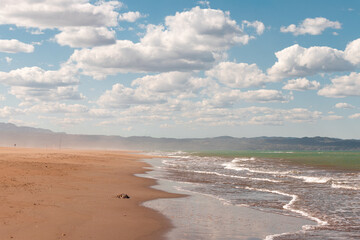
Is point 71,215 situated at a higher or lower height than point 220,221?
higher

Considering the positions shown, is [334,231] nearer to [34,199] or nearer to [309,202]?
[309,202]

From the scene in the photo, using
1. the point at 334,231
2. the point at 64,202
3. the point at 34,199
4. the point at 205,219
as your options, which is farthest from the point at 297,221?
the point at 34,199

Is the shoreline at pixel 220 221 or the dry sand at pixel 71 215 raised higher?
the dry sand at pixel 71 215

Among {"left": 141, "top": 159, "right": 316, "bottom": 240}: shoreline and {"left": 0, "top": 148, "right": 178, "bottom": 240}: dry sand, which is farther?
{"left": 141, "top": 159, "right": 316, "bottom": 240}: shoreline

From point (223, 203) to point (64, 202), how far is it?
770 cm

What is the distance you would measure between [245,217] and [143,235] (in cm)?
515

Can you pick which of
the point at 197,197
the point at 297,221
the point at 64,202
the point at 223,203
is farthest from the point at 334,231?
the point at 64,202

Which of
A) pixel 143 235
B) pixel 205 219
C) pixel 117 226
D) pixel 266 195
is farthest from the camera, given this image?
pixel 266 195

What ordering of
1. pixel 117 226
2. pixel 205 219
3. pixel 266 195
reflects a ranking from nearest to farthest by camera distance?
pixel 117 226 < pixel 205 219 < pixel 266 195

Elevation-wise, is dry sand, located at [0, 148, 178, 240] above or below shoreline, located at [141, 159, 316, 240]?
above

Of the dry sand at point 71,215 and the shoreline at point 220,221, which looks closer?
the dry sand at point 71,215

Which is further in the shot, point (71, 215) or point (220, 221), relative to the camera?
point (220, 221)

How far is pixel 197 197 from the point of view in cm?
2062

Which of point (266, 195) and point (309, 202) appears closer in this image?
point (309, 202)
